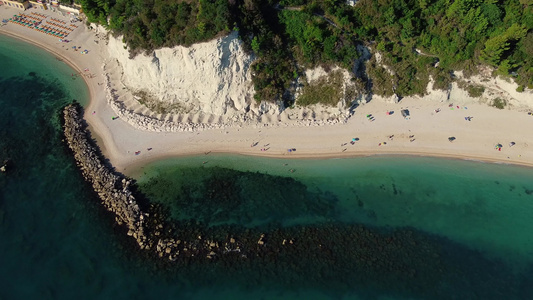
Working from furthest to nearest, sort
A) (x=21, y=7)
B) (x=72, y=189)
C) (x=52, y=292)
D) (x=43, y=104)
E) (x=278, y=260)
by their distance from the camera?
(x=21, y=7) < (x=43, y=104) < (x=72, y=189) < (x=278, y=260) < (x=52, y=292)

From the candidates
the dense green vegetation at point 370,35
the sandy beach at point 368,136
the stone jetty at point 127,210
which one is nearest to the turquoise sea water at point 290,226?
the stone jetty at point 127,210

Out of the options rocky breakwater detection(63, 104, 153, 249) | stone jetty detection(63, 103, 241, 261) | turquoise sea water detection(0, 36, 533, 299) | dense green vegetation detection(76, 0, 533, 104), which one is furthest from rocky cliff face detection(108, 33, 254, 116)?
stone jetty detection(63, 103, 241, 261)

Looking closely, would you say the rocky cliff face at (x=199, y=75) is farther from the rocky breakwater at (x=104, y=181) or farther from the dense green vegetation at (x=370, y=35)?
the rocky breakwater at (x=104, y=181)

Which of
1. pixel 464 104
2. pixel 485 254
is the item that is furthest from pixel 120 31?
pixel 485 254

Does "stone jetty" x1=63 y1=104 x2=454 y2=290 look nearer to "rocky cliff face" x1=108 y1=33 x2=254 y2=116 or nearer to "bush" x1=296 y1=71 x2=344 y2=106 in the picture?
"rocky cliff face" x1=108 y1=33 x2=254 y2=116

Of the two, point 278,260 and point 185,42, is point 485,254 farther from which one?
point 185,42

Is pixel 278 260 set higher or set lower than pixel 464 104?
lower

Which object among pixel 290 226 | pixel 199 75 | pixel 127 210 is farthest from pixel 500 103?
pixel 127 210
